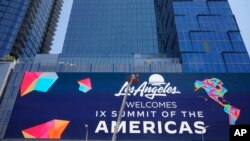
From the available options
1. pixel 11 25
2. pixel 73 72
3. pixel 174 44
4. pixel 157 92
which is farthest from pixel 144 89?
pixel 11 25

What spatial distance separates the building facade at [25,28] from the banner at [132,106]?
156 feet

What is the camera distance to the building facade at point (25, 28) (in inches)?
3654

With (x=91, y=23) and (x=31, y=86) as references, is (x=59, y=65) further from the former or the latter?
(x=91, y=23)

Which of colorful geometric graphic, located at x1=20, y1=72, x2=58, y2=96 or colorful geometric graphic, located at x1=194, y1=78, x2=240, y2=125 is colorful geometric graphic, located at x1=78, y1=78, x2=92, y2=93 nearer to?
colorful geometric graphic, located at x1=20, y1=72, x2=58, y2=96

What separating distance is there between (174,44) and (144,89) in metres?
30.0

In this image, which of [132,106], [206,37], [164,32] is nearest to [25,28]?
[164,32]

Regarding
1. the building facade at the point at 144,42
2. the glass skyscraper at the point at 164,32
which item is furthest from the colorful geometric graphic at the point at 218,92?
the glass skyscraper at the point at 164,32

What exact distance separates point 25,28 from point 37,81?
192 ft

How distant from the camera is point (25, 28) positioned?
101 metres

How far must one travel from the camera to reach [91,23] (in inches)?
4446

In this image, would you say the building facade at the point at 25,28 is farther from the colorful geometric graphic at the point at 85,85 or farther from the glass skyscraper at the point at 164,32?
the colorful geometric graphic at the point at 85,85

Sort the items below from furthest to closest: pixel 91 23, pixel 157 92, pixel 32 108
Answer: pixel 91 23, pixel 157 92, pixel 32 108

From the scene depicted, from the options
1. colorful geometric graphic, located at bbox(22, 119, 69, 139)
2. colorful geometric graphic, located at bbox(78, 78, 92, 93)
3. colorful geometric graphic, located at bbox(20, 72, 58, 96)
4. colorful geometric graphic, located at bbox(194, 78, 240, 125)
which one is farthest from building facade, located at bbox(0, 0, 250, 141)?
colorful geometric graphic, located at bbox(22, 119, 69, 139)

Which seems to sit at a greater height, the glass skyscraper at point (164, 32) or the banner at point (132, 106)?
the glass skyscraper at point (164, 32)
